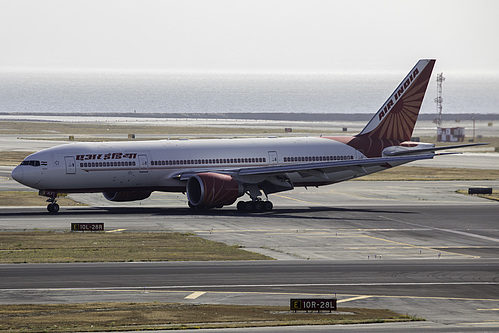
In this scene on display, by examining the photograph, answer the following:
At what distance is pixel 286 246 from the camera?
4562cm

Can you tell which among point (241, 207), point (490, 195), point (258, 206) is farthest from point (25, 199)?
point (490, 195)

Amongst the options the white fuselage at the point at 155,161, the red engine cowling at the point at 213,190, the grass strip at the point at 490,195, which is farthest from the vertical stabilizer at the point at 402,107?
the red engine cowling at the point at 213,190

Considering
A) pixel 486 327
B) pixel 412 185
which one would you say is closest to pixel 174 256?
pixel 486 327

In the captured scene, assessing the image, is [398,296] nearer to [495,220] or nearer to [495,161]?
[495,220]

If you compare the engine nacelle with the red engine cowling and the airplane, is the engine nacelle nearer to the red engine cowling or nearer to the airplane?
the airplane

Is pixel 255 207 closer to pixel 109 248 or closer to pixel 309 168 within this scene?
pixel 309 168

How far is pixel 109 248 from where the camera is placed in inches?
1741

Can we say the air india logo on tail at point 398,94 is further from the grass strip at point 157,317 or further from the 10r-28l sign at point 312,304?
the 10r-28l sign at point 312,304

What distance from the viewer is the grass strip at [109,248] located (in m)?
41.5

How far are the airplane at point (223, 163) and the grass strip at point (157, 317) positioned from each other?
1153 inches

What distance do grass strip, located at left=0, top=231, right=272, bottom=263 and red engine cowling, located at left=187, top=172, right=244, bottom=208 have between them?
9.82 m

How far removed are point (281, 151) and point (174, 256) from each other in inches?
973

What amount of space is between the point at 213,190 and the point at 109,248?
16.2 m

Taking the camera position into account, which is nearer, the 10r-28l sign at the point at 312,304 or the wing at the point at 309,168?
the 10r-28l sign at the point at 312,304
